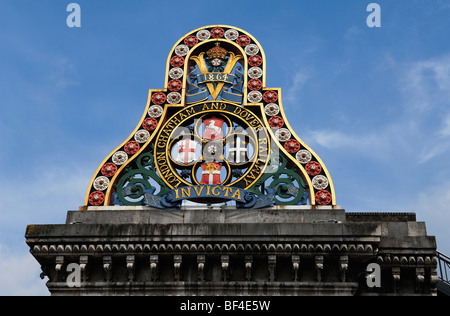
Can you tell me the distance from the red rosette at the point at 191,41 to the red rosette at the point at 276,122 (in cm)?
551

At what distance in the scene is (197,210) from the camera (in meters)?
25.0

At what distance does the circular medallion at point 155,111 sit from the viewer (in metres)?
28.6

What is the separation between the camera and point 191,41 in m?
31.3

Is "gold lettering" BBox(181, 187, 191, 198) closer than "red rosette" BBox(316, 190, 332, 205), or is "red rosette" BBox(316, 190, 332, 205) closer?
"red rosette" BBox(316, 190, 332, 205)

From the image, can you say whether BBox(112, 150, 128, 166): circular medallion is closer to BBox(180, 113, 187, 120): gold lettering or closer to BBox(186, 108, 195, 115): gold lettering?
BBox(180, 113, 187, 120): gold lettering

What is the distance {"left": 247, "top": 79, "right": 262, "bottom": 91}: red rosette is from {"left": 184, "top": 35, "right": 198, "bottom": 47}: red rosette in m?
3.41

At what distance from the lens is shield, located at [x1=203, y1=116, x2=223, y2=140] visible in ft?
92.0

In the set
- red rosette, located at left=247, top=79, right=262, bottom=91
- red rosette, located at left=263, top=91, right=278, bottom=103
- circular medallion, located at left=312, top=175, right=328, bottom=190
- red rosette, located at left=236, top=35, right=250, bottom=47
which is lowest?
circular medallion, located at left=312, top=175, right=328, bottom=190

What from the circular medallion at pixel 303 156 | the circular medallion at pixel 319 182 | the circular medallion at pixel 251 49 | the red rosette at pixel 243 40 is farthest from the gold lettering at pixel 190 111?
the circular medallion at pixel 319 182

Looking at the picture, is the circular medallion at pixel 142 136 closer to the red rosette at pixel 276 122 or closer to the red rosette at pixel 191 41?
the red rosette at pixel 276 122

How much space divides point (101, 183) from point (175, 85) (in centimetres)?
554

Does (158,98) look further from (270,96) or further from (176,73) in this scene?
(270,96)

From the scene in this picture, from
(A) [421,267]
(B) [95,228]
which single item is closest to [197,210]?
(B) [95,228]

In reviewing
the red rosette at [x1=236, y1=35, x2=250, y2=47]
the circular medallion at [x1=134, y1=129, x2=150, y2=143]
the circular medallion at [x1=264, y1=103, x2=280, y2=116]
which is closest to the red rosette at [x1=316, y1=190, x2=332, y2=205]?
the circular medallion at [x1=264, y1=103, x2=280, y2=116]
